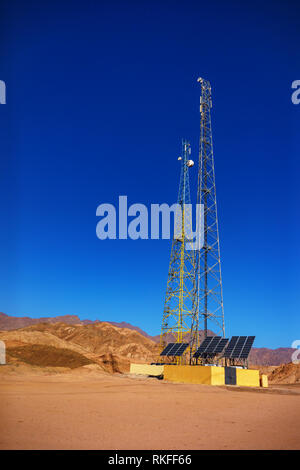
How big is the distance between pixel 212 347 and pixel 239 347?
111 inches

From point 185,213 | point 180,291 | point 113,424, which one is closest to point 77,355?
point 180,291

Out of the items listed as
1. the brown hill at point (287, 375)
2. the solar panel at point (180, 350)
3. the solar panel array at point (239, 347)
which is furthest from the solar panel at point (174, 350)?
the brown hill at point (287, 375)

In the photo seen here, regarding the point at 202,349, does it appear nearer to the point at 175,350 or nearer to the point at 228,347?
the point at 228,347

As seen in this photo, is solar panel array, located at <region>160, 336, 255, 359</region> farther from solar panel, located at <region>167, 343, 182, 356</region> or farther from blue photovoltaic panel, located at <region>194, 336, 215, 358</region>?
solar panel, located at <region>167, 343, 182, 356</region>

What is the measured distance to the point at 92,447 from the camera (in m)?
8.77

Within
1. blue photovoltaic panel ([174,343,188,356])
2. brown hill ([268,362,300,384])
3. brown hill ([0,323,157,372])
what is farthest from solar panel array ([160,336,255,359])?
brown hill ([268,362,300,384])

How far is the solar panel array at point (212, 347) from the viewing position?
37.8 metres

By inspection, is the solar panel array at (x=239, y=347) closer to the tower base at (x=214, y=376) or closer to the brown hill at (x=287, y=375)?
the tower base at (x=214, y=376)

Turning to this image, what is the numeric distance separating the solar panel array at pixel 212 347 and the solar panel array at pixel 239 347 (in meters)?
0.65

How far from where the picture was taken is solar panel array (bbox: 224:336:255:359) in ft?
119

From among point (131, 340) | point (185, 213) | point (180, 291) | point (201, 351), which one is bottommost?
point (131, 340)
